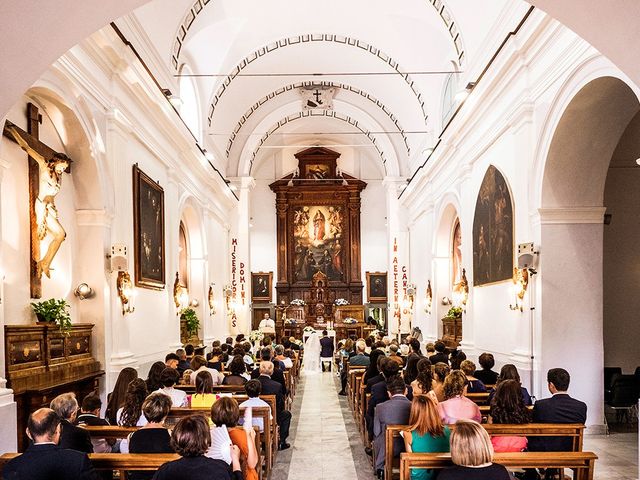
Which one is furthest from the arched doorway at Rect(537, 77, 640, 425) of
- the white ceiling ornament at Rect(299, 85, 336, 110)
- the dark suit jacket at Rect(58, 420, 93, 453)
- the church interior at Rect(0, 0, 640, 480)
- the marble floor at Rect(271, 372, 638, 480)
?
the white ceiling ornament at Rect(299, 85, 336, 110)

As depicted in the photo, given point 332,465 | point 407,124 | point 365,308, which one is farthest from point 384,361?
point 365,308

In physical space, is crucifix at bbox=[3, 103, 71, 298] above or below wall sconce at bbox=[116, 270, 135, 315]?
above

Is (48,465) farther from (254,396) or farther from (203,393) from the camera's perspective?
(203,393)

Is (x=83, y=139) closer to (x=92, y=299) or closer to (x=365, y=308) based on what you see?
(x=92, y=299)

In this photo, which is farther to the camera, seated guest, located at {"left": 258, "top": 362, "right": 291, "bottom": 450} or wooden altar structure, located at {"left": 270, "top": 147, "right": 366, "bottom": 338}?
wooden altar structure, located at {"left": 270, "top": 147, "right": 366, "bottom": 338}

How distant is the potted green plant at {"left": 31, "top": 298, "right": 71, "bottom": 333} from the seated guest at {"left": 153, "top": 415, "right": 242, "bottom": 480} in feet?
15.6

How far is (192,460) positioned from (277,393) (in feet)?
16.7

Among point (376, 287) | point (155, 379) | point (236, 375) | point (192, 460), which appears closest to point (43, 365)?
point (155, 379)

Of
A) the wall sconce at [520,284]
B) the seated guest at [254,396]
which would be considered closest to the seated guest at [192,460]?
the seated guest at [254,396]

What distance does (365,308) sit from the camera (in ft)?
95.8

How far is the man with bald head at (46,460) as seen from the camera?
3989 mm

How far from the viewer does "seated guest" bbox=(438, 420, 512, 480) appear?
3.79 m

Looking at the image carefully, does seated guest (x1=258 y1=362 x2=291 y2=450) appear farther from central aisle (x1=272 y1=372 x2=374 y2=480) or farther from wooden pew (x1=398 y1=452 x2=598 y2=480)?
wooden pew (x1=398 y1=452 x2=598 y2=480)

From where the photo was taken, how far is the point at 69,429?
5055 mm
